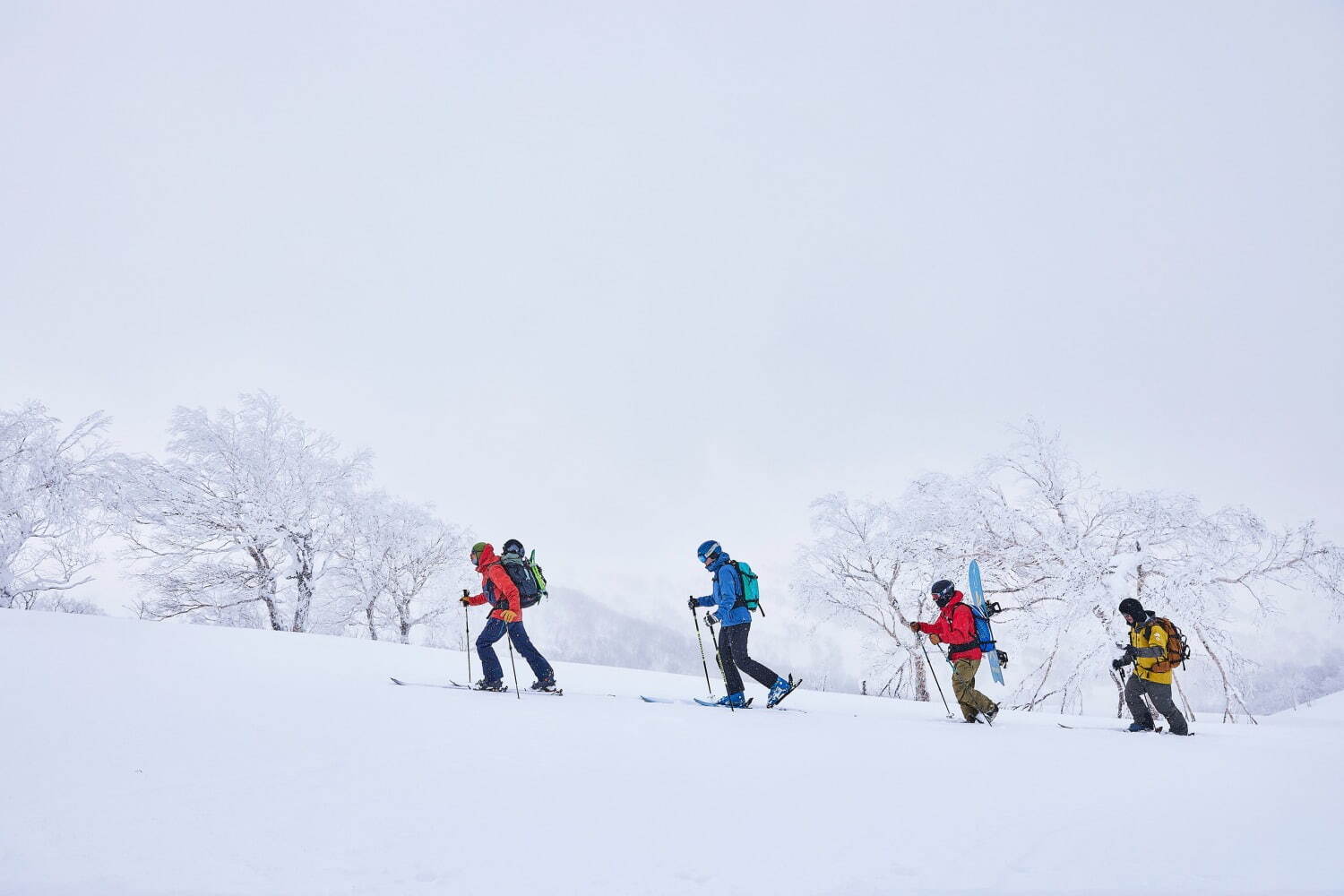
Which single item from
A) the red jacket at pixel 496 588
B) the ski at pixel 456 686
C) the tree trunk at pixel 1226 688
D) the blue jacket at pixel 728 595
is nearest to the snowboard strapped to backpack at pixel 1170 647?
the blue jacket at pixel 728 595

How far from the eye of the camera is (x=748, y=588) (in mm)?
9406

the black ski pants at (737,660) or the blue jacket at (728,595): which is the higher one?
the blue jacket at (728,595)

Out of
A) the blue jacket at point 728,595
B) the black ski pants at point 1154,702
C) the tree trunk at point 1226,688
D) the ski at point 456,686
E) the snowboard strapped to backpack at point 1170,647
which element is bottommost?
the tree trunk at point 1226,688

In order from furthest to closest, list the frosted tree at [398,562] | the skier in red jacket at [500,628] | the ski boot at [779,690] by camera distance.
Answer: the frosted tree at [398,562] < the ski boot at [779,690] < the skier in red jacket at [500,628]

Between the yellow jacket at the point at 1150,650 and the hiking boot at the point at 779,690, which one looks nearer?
the yellow jacket at the point at 1150,650

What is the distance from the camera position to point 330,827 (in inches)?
142

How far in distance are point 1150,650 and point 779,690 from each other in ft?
17.3

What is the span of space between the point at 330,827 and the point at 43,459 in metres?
23.6

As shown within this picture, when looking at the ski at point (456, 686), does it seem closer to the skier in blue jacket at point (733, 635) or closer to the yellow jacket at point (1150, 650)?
the skier in blue jacket at point (733, 635)

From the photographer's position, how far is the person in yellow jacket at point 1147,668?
28.6 ft

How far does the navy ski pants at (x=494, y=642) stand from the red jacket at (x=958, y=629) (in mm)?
5726

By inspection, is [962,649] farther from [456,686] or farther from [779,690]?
[456,686]

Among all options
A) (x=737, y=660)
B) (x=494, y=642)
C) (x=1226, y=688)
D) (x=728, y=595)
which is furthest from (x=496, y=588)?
(x=1226, y=688)

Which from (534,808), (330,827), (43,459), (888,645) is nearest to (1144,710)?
(534,808)
